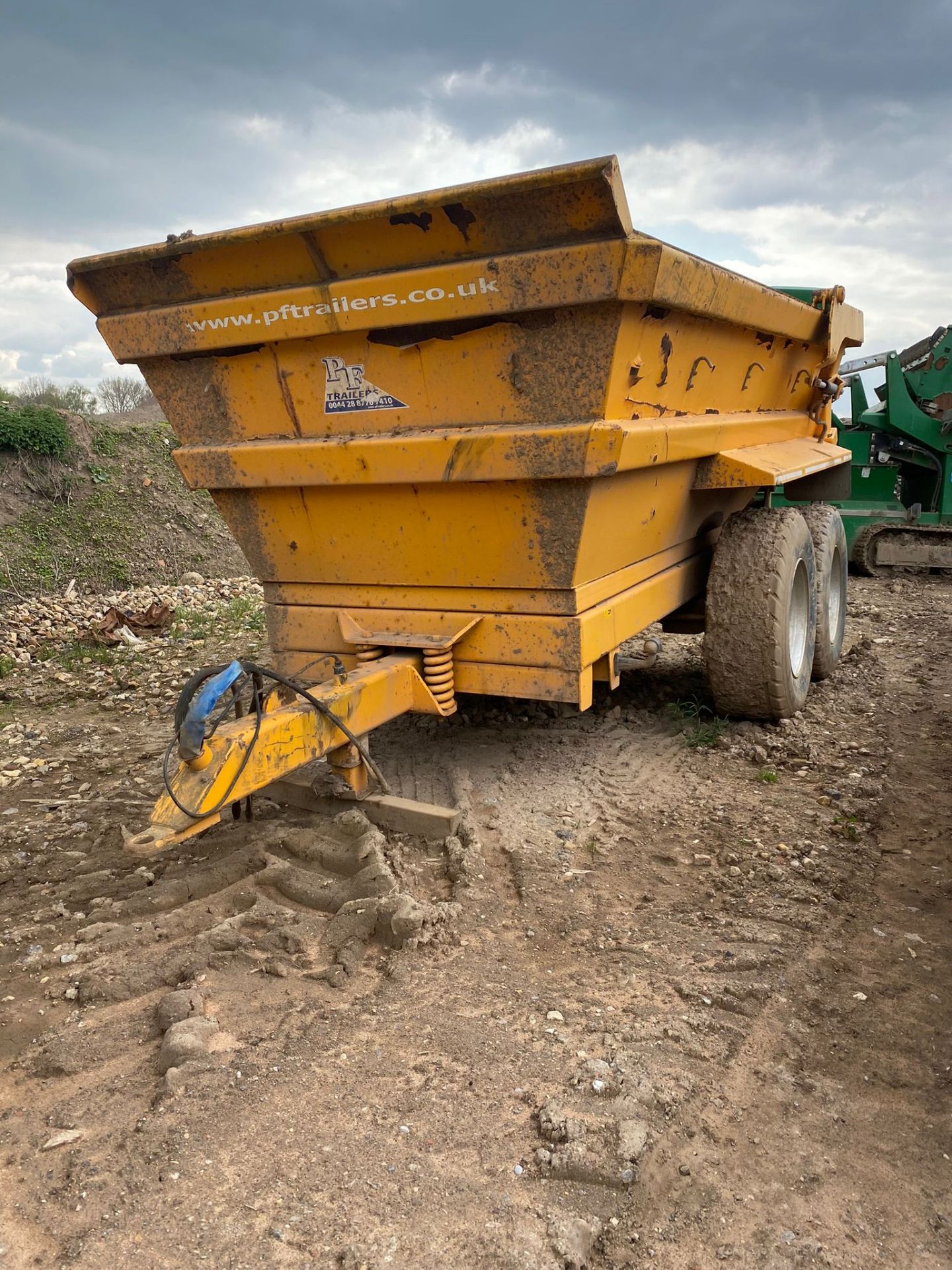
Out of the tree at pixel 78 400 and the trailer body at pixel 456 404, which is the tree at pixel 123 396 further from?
the trailer body at pixel 456 404

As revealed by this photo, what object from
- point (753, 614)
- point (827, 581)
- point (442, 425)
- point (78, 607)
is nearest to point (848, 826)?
point (753, 614)

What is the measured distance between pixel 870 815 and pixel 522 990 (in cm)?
185

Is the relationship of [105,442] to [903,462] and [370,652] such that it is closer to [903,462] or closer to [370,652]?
[370,652]

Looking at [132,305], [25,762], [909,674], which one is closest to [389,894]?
[132,305]

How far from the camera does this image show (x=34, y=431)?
942 cm

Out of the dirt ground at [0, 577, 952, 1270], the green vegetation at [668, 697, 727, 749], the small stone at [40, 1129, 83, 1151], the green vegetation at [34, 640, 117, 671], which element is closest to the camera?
the dirt ground at [0, 577, 952, 1270]

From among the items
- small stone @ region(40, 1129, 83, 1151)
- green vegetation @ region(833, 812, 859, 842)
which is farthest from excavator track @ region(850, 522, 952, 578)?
small stone @ region(40, 1129, 83, 1151)

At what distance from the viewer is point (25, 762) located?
465 centimetres

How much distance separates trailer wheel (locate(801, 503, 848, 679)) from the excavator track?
396 cm

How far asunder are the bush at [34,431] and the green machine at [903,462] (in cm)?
786

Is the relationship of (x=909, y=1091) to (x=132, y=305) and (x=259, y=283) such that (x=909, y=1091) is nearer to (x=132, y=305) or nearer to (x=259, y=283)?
(x=259, y=283)

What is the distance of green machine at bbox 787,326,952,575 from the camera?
9391 mm

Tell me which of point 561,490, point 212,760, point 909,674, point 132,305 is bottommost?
point 909,674

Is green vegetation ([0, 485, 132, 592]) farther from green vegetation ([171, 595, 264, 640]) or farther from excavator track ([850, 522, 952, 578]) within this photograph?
excavator track ([850, 522, 952, 578])
